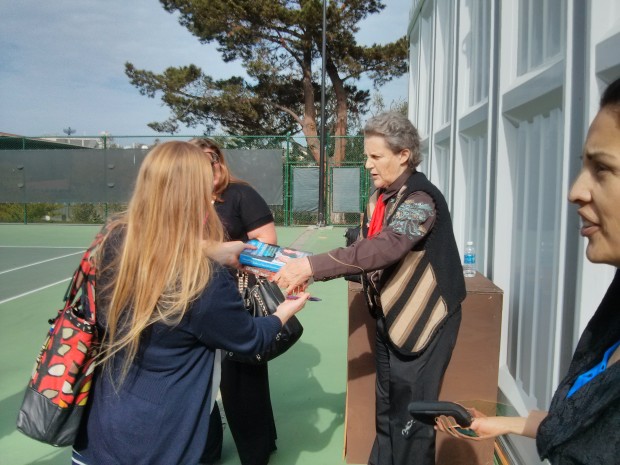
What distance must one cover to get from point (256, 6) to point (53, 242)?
13.9 metres

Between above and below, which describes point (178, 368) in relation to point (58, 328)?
below

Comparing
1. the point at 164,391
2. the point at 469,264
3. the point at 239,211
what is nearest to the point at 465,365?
the point at 469,264

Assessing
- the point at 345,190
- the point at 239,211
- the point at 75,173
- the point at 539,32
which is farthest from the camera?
the point at 75,173

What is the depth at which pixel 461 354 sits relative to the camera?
296cm

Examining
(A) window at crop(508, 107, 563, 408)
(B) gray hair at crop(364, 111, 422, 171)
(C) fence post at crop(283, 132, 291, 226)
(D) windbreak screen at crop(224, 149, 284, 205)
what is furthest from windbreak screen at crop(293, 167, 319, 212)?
(B) gray hair at crop(364, 111, 422, 171)

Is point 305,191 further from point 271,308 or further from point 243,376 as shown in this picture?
point 271,308

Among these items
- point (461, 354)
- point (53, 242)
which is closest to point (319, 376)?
point (461, 354)

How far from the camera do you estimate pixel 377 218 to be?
2.67 metres

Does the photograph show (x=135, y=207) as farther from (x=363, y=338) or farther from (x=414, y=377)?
(x=363, y=338)

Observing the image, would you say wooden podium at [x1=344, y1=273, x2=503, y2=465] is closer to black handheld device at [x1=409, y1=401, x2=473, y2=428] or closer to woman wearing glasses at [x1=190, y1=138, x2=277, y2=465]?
woman wearing glasses at [x1=190, y1=138, x2=277, y2=465]

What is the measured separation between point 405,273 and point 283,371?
2612 millimetres

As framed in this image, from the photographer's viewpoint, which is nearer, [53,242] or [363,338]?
[363,338]

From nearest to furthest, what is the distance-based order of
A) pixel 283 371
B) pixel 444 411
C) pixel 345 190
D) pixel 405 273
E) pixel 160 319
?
pixel 444 411
pixel 160 319
pixel 405 273
pixel 283 371
pixel 345 190

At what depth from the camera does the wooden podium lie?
296 centimetres
